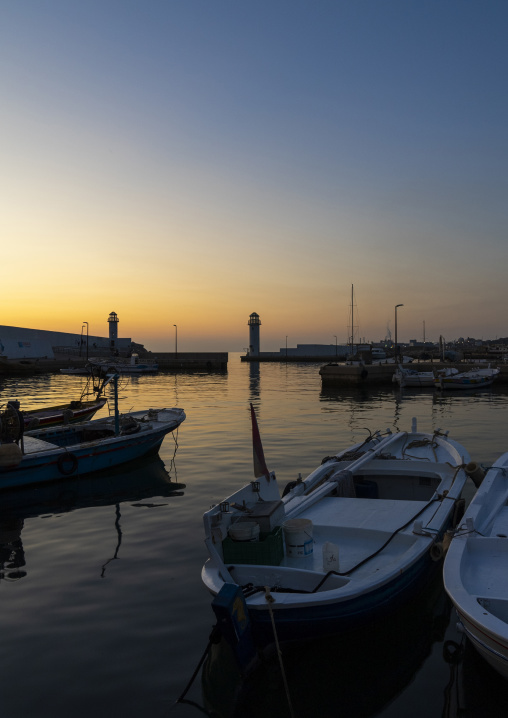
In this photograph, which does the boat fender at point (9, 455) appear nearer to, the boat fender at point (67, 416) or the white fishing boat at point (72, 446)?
the white fishing boat at point (72, 446)

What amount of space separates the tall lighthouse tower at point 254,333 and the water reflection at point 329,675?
14041 centimetres

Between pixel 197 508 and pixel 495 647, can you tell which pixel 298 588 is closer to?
pixel 495 647

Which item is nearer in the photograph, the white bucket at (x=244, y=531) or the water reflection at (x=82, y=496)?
the white bucket at (x=244, y=531)

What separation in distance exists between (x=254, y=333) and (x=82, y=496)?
138 meters

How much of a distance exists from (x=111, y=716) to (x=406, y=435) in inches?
528

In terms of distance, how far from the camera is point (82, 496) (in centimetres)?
1608

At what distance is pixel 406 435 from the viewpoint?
688 inches

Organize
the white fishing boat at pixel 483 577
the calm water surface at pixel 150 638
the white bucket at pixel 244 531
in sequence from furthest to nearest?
the white bucket at pixel 244 531 → the calm water surface at pixel 150 638 → the white fishing boat at pixel 483 577

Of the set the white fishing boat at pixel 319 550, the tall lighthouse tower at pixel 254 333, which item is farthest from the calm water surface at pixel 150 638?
the tall lighthouse tower at pixel 254 333

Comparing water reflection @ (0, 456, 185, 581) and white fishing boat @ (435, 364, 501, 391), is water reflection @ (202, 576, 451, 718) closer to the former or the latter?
water reflection @ (0, 456, 185, 581)

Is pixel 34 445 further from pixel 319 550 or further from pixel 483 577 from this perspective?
pixel 483 577

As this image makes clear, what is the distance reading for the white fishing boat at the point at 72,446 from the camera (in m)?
16.2

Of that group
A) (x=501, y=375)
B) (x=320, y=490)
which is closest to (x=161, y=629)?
(x=320, y=490)

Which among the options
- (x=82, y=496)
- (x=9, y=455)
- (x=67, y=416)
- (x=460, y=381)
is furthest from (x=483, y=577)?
(x=460, y=381)
